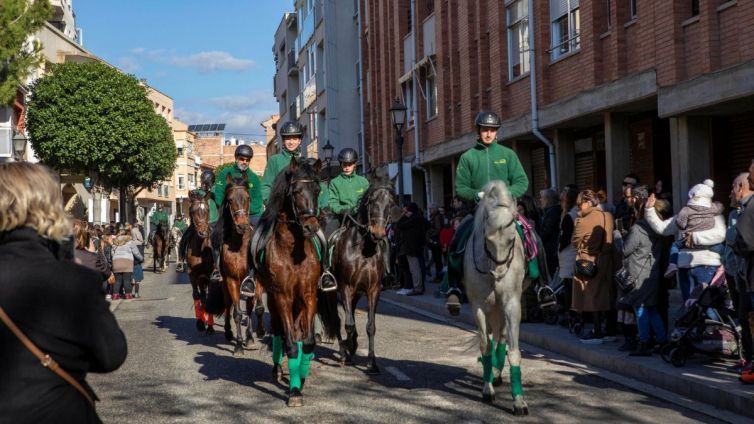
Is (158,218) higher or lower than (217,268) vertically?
higher

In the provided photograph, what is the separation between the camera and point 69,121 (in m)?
49.9

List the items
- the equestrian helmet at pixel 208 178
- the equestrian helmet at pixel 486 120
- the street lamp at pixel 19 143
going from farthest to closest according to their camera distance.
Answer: the street lamp at pixel 19 143 < the equestrian helmet at pixel 208 178 < the equestrian helmet at pixel 486 120

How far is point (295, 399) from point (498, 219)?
2.44 meters

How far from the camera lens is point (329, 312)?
1123cm

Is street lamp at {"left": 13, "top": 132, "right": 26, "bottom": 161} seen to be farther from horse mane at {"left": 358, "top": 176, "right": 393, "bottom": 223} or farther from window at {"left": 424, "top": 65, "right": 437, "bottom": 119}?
horse mane at {"left": 358, "top": 176, "right": 393, "bottom": 223}

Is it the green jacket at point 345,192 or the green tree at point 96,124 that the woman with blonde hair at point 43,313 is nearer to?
the green jacket at point 345,192

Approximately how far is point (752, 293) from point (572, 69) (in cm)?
1344

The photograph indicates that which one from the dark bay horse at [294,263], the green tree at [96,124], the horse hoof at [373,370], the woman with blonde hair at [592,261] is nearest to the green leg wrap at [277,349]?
the dark bay horse at [294,263]

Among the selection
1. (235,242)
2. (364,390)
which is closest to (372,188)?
(364,390)

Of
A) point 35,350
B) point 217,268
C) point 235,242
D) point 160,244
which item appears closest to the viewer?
point 35,350

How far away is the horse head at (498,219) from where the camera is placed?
820cm

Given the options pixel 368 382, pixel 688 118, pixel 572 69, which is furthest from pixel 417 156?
pixel 368 382

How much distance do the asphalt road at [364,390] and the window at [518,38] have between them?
1188cm

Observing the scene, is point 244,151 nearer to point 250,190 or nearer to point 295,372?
point 250,190
